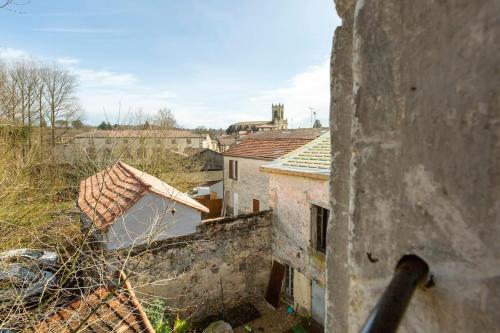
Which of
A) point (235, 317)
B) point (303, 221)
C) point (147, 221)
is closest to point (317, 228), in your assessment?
point (303, 221)

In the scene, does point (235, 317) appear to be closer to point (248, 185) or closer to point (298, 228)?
point (298, 228)

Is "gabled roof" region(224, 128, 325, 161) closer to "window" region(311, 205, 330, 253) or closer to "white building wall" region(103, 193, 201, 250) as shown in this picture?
"window" region(311, 205, 330, 253)

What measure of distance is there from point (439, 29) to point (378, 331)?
0.68 meters

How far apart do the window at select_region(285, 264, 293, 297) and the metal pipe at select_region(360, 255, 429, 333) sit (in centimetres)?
958

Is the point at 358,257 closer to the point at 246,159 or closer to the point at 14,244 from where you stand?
the point at 14,244

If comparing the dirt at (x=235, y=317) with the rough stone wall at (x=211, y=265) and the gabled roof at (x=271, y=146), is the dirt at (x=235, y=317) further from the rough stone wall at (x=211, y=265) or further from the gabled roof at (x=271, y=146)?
the gabled roof at (x=271, y=146)

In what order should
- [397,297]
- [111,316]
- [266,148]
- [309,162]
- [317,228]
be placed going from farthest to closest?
[266,148] < [309,162] < [317,228] < [111,316] < [397,297]

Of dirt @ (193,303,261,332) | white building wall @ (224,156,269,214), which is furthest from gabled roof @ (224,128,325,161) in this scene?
dirt @ (193,303,261,332)

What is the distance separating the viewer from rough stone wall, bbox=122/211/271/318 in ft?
27.1

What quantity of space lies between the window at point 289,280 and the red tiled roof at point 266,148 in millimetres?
6643

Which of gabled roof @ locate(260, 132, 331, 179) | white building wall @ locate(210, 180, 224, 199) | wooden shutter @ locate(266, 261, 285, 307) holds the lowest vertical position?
wooden shutter @ locate(266, 261, 285, 307)

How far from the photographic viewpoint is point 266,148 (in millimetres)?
17078

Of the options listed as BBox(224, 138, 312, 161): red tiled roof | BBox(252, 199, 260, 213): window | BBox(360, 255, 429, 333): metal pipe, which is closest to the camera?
BBox(360, 255, 429, 333): metal pipe

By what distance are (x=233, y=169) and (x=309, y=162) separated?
1037 centimetres
